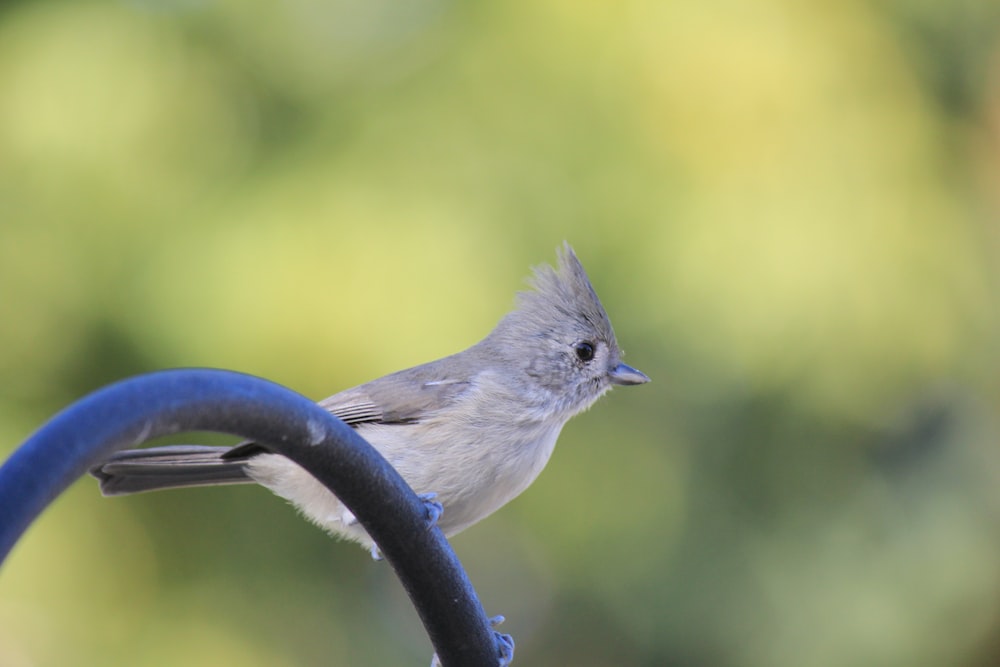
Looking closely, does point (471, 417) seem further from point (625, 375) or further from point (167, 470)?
point (167, 470)

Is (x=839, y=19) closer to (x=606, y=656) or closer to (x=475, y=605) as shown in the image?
(x=606, y=656)

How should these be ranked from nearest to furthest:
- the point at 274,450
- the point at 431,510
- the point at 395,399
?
the point at 274,450, the point at 431,510, the point at 395,399

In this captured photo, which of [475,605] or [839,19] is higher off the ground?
[839,19]

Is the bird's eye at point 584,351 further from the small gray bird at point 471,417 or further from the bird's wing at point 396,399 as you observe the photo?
the bird's wing at point 396,399

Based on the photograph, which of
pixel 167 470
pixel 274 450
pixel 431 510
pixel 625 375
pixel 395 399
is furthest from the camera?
pixel 625 375

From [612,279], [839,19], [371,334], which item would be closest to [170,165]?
[371,334]

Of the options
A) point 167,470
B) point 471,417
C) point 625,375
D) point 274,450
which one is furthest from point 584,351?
point 274,450
